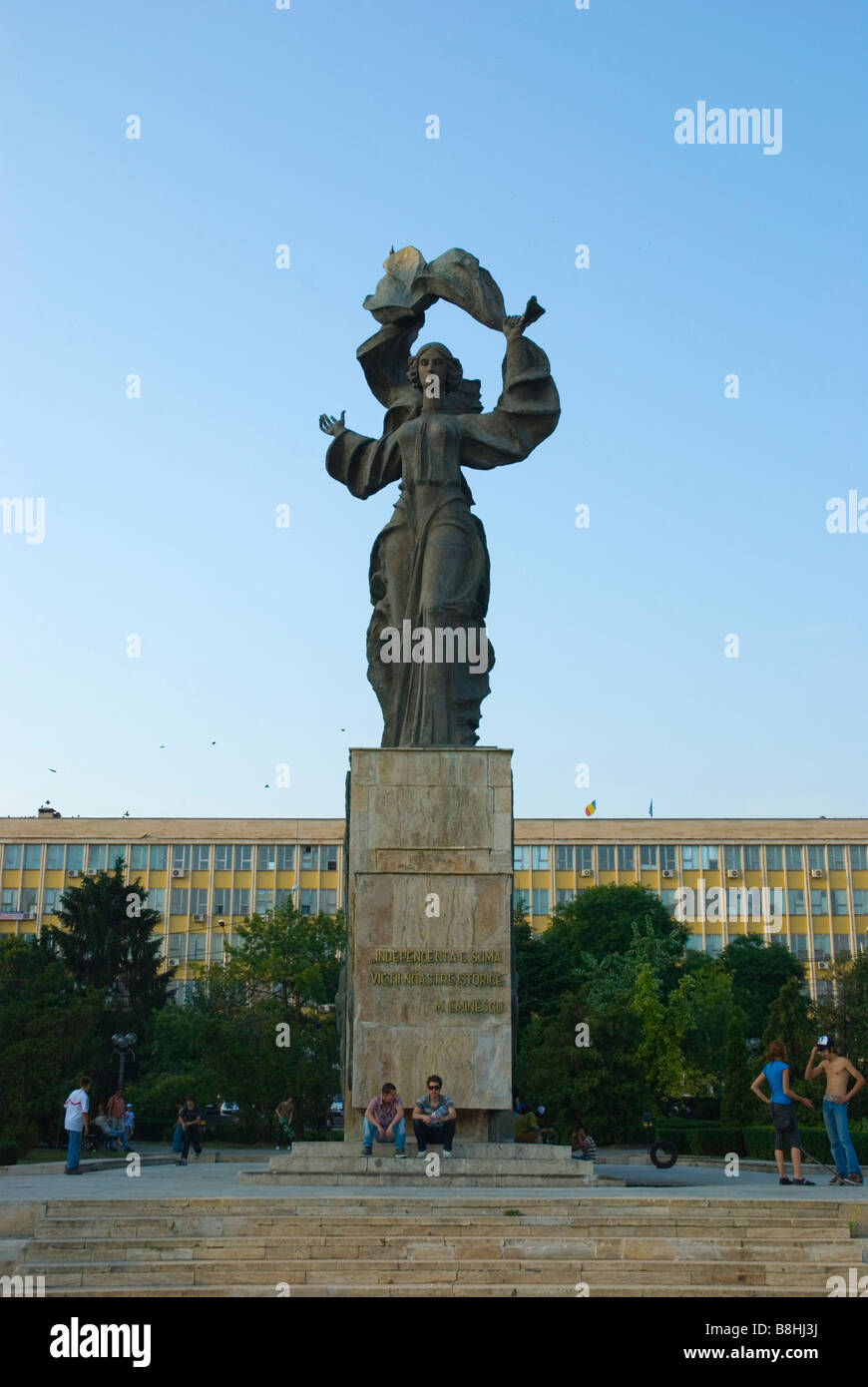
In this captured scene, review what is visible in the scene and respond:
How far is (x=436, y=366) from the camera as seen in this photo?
56.1 feet

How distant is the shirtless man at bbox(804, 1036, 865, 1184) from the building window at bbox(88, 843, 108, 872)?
72793 mm

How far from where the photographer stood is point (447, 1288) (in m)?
9.41

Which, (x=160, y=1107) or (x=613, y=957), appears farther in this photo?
(x=613, y=957)

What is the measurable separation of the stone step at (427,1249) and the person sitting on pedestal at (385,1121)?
3.32 m

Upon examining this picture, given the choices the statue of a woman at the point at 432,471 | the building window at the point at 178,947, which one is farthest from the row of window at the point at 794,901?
the statue of a woman at the point at 432,471

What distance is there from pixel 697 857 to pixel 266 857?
25.4m

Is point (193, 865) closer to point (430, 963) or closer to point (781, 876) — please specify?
point (781, 876)

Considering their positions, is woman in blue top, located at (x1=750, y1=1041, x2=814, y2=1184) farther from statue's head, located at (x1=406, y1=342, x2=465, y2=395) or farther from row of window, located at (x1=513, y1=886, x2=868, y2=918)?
row of window, located at (x1=513, y1=886, x2=868, y2=918)

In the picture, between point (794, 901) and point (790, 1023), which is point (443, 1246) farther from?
point (794, 901)

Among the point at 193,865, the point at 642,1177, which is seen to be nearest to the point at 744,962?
the point at 193,865

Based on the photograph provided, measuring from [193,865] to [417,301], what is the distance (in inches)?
2724

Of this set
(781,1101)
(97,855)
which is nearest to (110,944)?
(97,855)

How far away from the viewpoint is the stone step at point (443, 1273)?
959 centimetres

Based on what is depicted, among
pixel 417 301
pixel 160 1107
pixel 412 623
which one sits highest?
pixel 417 301
